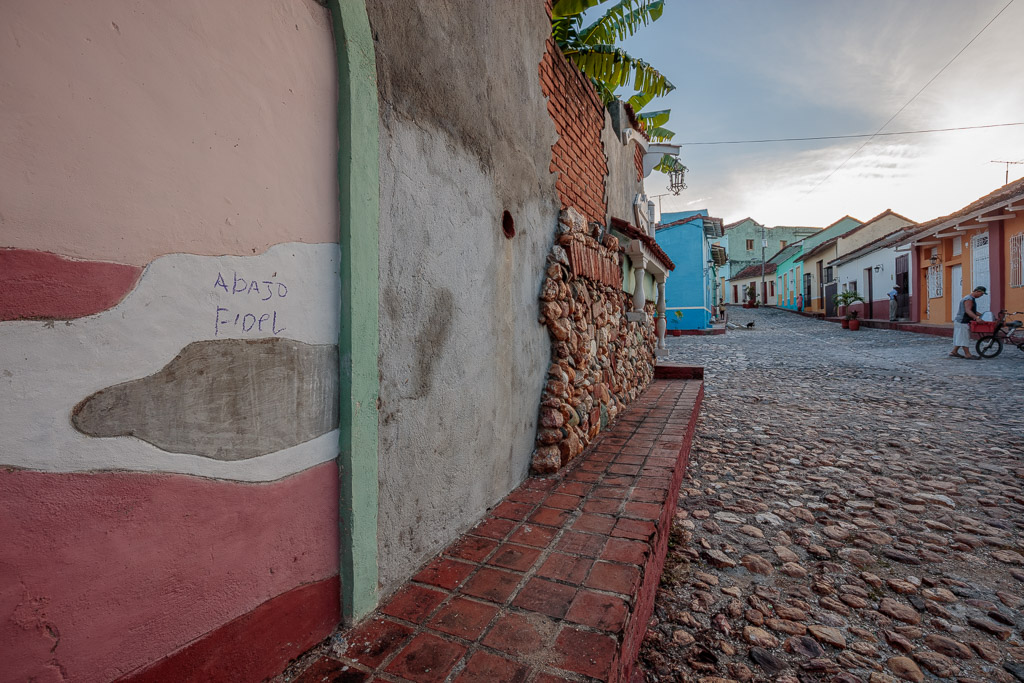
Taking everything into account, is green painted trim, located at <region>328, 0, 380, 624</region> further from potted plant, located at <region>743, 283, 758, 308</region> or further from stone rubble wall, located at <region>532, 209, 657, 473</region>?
potted plant, located at <region>743, 283, 758, 308</region>

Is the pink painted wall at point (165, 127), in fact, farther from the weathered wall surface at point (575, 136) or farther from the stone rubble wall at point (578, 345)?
the weathered wall surface at point (575, 136)

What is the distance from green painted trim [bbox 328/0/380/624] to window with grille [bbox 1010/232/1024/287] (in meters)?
19.3

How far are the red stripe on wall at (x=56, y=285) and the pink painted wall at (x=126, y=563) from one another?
328 mm

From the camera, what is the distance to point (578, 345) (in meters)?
3.78

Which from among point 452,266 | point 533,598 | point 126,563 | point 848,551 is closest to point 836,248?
point 848,551

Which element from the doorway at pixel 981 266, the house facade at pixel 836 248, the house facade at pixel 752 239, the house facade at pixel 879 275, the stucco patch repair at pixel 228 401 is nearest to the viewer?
the stucco patch repair at pixel 228 401

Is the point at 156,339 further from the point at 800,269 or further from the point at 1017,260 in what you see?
the point at 800,269

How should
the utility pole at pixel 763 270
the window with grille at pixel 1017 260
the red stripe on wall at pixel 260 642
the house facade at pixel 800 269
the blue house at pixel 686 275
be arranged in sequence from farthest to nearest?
the utility pole at pixel 763 270 → the house facade at pixel 800 269 → the blue house at pixel 686 275 → the window with grille at pixel 1017 260 → the red stripe on wall at pixel 260 642

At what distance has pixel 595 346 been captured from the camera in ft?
14.1

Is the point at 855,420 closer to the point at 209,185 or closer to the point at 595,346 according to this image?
the point at 595,346

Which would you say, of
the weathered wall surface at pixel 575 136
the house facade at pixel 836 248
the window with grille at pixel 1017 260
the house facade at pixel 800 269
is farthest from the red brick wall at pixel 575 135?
the house facade at pixel 800 269

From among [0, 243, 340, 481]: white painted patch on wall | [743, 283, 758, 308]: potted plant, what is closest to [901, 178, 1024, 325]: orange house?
[0, 243, 340, 481]: white painted patch on wall

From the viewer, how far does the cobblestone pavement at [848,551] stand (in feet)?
6.23

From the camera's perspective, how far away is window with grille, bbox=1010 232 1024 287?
44.7 ft
